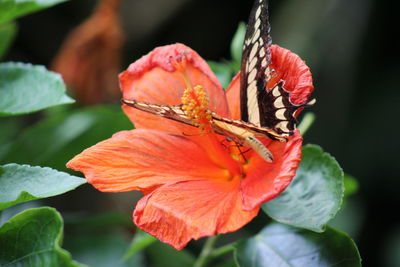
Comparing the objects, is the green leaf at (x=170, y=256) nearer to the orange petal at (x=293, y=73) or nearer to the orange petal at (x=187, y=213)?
the orange petal at (x=187, y=213)

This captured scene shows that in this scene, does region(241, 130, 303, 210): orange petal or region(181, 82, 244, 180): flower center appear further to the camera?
region(181, 82, 244, 180): flower center

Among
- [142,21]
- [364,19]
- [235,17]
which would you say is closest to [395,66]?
[364,19]

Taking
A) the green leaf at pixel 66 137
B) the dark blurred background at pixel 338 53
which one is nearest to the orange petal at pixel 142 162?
the green leaf at pixel 66 137

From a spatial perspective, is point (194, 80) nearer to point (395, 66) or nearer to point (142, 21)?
point (395, 66)

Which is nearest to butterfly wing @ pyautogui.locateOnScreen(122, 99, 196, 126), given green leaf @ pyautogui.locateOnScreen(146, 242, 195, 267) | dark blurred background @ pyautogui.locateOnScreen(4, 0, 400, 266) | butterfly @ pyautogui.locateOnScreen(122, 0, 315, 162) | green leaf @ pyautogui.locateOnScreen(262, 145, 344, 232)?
butterfly @ pyautogui.locateOnScreen(122, 0, 315, 162)

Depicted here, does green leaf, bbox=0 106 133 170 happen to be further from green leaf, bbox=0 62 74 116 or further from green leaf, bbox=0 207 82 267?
green leaf, bbox=0 207 82 267

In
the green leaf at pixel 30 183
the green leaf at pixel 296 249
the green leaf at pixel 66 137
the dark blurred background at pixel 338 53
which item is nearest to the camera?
the green leaf at pixel 30 183

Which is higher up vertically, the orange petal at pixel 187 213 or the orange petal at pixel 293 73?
the orange petal at pixel 293 73

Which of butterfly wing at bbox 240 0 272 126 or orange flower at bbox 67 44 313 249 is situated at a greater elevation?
butterfly wing at bbox 240 0 272 126
